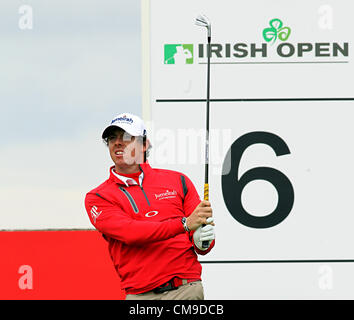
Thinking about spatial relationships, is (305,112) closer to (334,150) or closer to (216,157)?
(334,150)

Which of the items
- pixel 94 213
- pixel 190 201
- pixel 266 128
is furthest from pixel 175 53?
pixel 94 213

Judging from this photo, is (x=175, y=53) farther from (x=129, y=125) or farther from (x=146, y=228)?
(x=146, y=228)

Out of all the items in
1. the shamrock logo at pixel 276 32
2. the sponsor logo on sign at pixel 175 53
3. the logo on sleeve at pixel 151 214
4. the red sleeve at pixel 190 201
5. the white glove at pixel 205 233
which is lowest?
the white glove at pixel 205 233

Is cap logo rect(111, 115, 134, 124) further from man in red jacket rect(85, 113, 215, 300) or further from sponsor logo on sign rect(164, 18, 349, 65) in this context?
sponsor logo on sign rect(164, 18, 349, 65)

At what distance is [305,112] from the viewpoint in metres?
2.74

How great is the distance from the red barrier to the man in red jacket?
637 millimetres

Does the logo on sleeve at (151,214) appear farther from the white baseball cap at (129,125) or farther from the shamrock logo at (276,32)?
the shamrock logo at (276,32)

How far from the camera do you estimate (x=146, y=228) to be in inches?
81.1

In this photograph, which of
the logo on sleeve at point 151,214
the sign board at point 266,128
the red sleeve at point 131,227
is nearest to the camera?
the red sleeve at point 131,227

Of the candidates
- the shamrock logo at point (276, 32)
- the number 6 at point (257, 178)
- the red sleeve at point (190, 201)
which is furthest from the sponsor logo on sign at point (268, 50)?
the red sleeve at point (190, 201)

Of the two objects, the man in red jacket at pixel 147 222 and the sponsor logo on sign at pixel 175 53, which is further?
the sponsor logo on sign at pixel 175 53

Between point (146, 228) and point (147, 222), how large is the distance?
3 centimetres

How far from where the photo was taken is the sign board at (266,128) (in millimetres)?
2699

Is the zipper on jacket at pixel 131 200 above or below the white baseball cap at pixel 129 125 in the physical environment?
below
